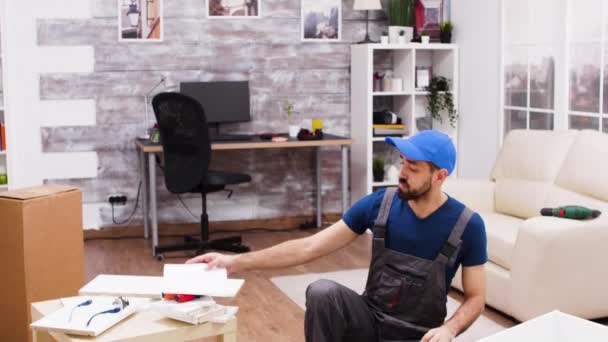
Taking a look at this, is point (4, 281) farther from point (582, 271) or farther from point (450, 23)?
point (450, 23)

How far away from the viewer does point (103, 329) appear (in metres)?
2.67

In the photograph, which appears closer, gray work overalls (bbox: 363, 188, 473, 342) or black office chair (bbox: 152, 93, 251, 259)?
gray work overalls (bbox: 363, 188, 473, 342)

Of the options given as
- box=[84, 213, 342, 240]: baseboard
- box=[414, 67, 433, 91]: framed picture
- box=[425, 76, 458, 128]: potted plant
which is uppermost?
box=[414, 67, 433, 91]: framed picture

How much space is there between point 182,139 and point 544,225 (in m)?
2.55

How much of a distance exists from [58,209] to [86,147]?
9.11 feet

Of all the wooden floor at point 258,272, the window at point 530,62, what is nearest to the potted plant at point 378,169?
the wooden floor at point 258,272

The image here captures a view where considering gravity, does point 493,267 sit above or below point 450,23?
below

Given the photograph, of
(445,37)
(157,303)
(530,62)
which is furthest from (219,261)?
(445,37)

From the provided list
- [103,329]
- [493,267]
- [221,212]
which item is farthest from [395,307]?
[221,212]

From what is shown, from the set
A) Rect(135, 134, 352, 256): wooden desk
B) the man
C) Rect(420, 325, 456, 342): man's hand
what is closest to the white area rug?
Rect(135, 134, 352, 256): wooden desk

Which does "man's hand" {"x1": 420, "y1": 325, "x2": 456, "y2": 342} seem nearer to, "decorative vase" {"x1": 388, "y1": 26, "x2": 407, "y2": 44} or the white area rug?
the white area rug

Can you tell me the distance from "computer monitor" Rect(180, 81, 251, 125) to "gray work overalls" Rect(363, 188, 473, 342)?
373 centimetres

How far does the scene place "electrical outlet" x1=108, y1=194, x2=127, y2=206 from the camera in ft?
21.9

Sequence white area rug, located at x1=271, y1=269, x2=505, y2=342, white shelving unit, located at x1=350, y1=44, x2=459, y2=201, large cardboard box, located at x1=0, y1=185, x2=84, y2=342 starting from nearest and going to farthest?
1. large cardboard box, located at x1=0, y1=185, x2=84, y2=342
2. white area rug, located at x1=271, y1=269, x2=505, y2=342
3. white shelving unit, located at x1=350, y1=44, x2=459, y2=201
